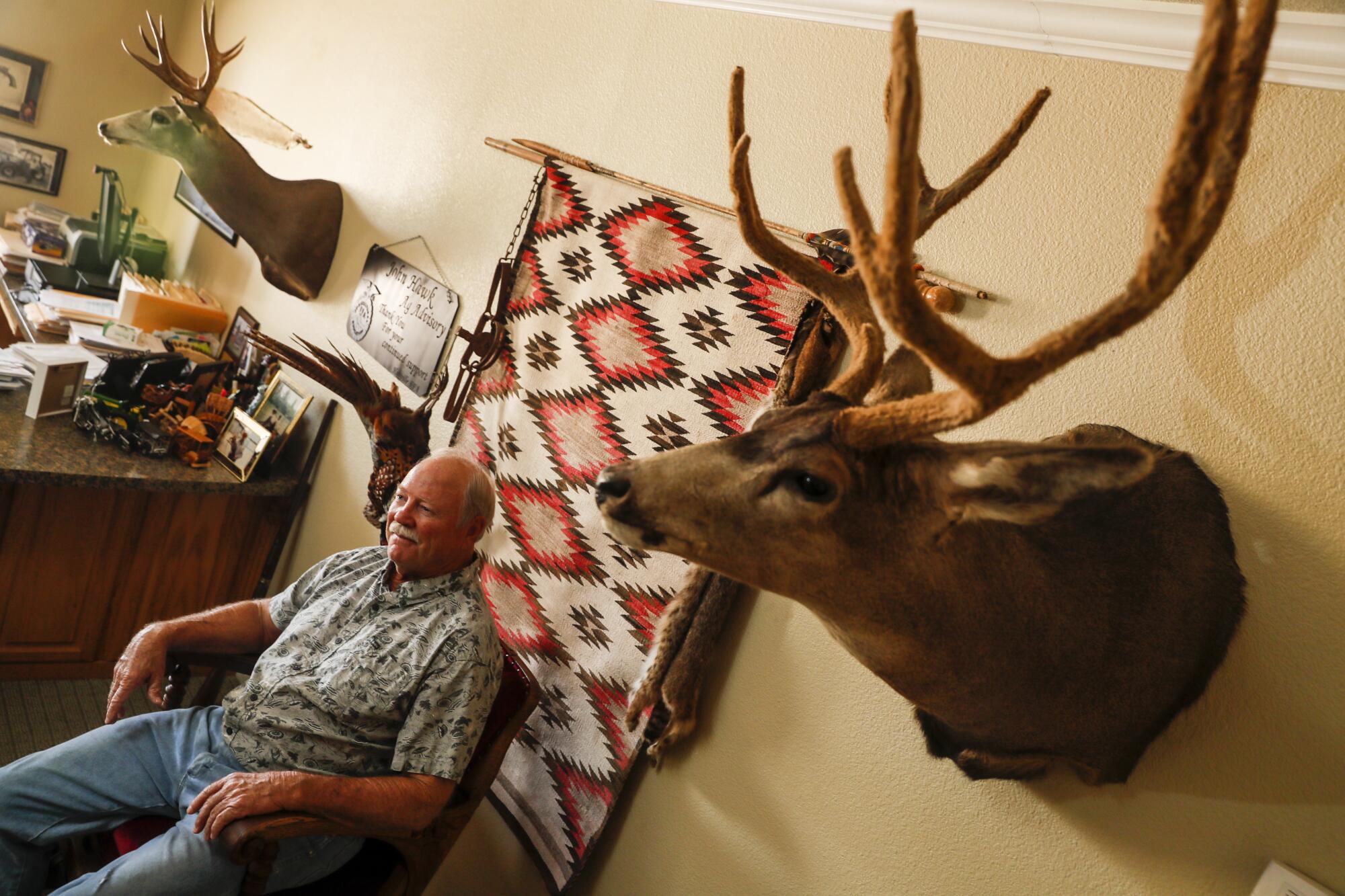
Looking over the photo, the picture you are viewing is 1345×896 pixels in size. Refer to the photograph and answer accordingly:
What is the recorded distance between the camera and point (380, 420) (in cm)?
217

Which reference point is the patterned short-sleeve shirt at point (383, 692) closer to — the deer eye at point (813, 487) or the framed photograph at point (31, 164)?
the deer eye at point (813, 487)

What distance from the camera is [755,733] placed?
1.51m

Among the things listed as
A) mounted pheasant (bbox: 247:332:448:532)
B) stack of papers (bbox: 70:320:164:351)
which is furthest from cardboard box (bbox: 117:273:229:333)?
mounted pheasant (bbox: 247:332:448:532)

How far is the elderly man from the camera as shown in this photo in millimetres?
1453

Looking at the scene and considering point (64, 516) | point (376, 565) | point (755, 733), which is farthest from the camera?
point (64, 516)

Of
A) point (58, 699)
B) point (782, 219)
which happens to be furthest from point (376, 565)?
point (58, 699)

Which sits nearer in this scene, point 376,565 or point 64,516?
point 376,565

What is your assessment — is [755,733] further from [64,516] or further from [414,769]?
[64,516]

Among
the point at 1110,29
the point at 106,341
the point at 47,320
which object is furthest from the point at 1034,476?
the point at 47,320

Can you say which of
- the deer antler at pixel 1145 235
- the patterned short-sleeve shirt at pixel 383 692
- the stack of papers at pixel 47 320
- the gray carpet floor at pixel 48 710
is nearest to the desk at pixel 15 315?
the stack of papers at pixel 47 320

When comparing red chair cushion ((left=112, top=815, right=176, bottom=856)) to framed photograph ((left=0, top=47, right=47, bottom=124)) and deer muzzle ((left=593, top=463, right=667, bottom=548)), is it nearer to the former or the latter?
deer muzzle ((left=593, top=463, right=667, bottom=548))

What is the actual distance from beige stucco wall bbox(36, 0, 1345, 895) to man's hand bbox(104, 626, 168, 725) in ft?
2.76

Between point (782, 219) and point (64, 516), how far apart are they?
7.76 feet

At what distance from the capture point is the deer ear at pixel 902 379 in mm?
1077
